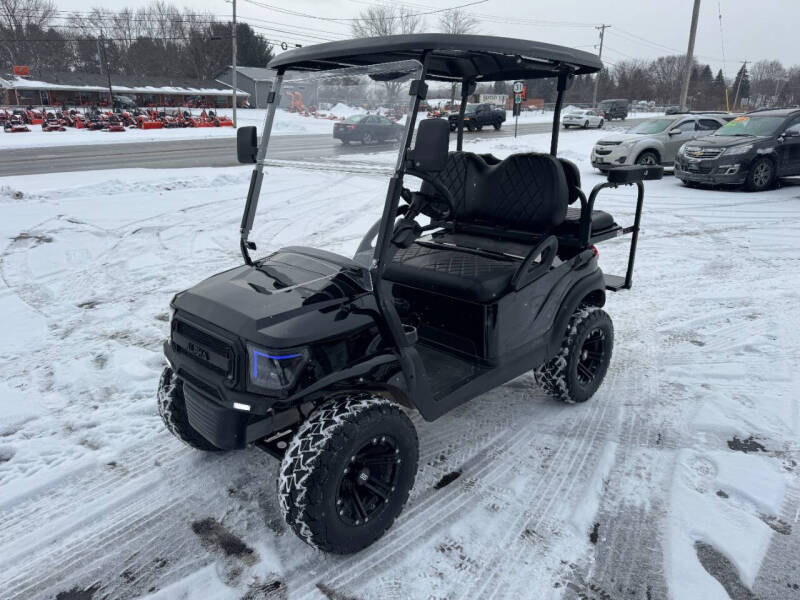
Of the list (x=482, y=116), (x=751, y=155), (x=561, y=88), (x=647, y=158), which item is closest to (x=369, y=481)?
(x=561, y=88)

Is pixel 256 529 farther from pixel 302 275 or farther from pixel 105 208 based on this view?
pixel 105 208

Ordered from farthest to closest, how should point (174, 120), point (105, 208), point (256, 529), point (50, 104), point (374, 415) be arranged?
point (50, 104)
point (174, 120)
point (105, 208)
point (256, 529)
point (374, 415)

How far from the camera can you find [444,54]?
2779 millimetres

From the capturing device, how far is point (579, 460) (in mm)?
3084

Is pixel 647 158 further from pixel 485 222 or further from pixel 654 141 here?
pixel 485 222

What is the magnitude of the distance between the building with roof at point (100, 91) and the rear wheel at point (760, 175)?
47.1 m

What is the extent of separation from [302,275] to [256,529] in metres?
1.18

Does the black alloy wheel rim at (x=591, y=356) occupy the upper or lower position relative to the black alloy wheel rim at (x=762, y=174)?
lower

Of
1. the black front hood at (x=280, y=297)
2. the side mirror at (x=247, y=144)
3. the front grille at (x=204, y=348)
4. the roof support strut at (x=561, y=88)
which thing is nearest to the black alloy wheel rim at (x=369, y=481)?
the black front hood at (x=280, y=297)

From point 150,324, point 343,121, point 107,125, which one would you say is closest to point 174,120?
point 107,125

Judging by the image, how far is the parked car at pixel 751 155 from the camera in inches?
433

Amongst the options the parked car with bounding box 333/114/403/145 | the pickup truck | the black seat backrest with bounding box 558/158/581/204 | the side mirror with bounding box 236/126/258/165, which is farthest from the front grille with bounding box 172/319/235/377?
the pickup truck

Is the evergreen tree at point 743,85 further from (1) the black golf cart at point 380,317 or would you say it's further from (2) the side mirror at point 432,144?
(2) the side mirror at point 432,144

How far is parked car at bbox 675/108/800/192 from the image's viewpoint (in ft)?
36.1
